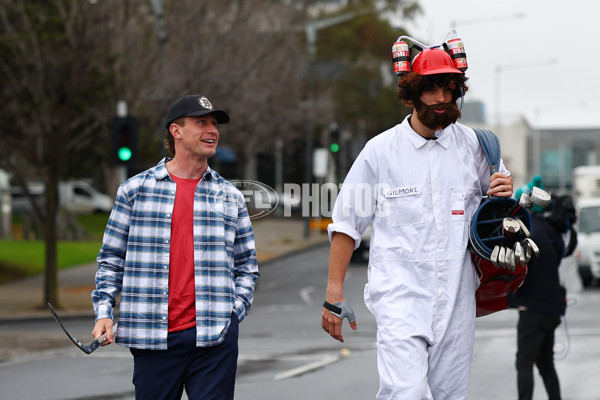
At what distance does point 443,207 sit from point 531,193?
0.49 metres

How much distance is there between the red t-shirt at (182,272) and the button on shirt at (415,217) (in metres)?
0.64

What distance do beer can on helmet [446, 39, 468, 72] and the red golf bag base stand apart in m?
0.84

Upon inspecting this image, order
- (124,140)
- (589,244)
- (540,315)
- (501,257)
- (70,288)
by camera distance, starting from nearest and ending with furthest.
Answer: (501,257)
(540,315)
(124,140)
(589,244)
(70,288)

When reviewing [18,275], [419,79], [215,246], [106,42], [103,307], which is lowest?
[18,275]

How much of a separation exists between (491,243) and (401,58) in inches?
36.0

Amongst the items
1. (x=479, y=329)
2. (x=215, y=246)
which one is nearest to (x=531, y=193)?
(x=215, y=246)

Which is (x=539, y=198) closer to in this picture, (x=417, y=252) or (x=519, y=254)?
(x=519, y=254)

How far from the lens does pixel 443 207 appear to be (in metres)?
4.30

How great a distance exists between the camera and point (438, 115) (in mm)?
4348

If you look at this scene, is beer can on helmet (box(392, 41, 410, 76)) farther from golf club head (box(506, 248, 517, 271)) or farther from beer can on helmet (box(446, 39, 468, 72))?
golf club head (box(506, 248, 517, 271))

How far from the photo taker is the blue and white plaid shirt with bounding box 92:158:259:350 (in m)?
4.41

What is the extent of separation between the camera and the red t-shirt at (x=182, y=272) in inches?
175

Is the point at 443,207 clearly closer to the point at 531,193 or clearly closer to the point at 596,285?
the point at 531,193

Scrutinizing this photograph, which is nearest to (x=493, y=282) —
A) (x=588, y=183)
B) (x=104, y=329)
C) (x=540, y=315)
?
(x=104, y=329)
